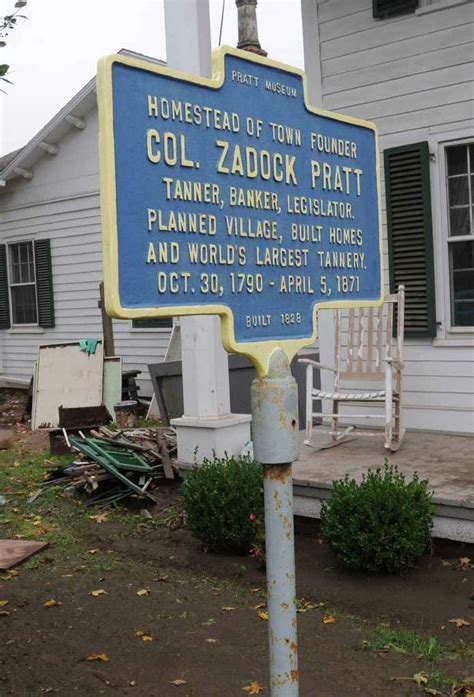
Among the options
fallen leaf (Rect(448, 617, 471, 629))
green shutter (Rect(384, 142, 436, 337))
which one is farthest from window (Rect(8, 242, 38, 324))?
fallen leaf (Rect(448, 617, 471, 629))

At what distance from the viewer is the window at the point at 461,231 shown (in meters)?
7.41

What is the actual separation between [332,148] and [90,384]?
378 inches

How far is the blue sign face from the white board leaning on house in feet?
30.7

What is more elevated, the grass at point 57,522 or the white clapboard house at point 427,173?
the white clapboard house at point 427,173

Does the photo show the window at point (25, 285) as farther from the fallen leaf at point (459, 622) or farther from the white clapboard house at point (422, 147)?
the fallen leaf at point (459, 622)

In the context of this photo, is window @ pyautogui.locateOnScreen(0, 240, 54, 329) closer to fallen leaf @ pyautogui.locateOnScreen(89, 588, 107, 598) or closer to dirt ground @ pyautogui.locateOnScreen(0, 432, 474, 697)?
dirt ground @ pyautogui.locateOnScreen(0, 432, 474, 697)

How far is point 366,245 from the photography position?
318cm

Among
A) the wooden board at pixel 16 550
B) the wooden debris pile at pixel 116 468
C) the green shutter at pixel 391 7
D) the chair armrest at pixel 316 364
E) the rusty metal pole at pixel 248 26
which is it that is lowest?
the wooden board at pixel 16 550

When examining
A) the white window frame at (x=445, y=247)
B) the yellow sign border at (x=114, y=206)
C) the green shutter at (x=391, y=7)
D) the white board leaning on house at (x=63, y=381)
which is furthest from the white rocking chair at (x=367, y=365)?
the white board leaning on house at (x=63, y=381)

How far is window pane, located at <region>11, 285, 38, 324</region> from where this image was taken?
51.2ft

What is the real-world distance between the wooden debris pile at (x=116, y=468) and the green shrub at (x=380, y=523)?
2362 mm

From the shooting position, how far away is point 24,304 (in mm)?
15828

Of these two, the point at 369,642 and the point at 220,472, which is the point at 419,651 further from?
the point at 220,472

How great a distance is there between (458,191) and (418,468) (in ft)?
8.47
